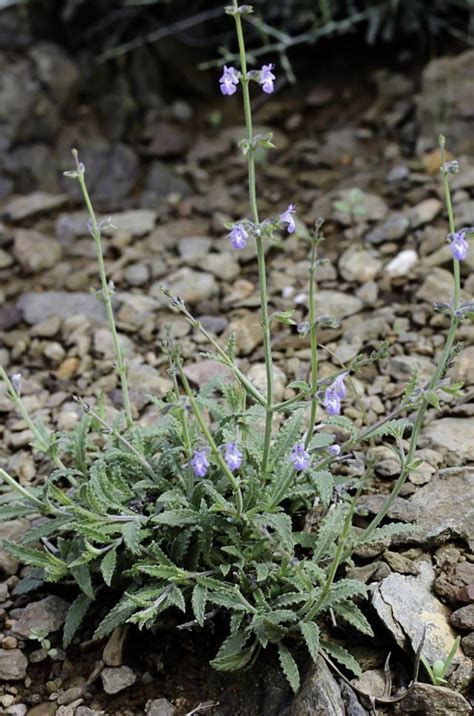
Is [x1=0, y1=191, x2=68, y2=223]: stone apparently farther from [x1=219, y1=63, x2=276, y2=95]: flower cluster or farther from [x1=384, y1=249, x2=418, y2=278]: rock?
[x1=219, y1=63, x2=276, y2=95]: flower cluster

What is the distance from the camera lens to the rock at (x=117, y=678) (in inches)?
111

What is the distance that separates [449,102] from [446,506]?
3343mm

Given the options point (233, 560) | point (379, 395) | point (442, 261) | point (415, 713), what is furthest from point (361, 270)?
point (415, 713)

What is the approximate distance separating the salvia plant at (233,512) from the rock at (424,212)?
206 cm

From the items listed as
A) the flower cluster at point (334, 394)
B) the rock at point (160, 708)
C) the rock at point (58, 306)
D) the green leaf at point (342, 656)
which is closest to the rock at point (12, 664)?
the rock at point (160, 708)

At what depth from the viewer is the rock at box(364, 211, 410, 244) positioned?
4898mm

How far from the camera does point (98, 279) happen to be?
5.14 meters

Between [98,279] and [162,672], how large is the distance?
2.76 meters

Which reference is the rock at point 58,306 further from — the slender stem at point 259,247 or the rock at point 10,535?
the slender stem at point 259,247

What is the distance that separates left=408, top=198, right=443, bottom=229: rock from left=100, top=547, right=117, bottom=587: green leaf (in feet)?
9.32

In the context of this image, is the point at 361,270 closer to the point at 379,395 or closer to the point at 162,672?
the point at 379,395

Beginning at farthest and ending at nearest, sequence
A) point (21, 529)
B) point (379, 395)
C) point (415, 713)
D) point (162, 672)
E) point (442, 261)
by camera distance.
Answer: point (442, 261)
point (379, 395)
point (21, 529)
point (162, 672)
point (415, 713)

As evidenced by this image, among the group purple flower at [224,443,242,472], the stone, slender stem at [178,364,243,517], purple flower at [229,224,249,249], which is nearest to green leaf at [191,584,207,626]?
slender stem at [178,364,243,517]

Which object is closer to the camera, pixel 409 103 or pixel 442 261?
pixel 442 261
